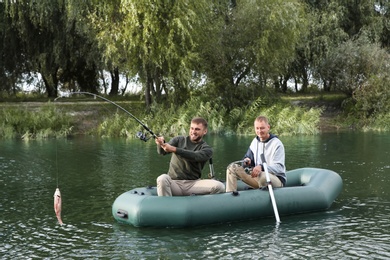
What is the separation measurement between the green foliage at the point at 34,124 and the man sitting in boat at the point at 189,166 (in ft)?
53.1

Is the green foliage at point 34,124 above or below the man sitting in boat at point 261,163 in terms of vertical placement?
above

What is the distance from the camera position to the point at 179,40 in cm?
2478

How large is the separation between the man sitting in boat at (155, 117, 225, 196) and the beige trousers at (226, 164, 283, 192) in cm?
26

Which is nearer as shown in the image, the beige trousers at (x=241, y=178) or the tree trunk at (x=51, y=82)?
the beige trousers at (x=241, y=178)

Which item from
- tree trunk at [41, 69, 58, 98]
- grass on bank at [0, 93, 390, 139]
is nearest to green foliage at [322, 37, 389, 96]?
grass on bank at [0, 93, 390, 139]

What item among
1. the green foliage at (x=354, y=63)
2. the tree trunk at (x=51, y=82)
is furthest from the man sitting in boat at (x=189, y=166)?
the tree trunk at (x=51, y=82)

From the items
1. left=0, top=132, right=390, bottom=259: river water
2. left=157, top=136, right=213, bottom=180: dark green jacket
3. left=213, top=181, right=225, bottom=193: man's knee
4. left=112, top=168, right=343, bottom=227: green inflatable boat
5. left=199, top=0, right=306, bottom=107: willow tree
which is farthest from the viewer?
left=199, top=0, right=306, bottom=107: willow tree

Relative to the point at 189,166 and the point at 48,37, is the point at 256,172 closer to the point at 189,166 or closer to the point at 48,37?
the point at 189,166

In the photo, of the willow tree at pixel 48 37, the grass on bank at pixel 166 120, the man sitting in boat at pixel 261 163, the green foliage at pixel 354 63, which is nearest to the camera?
the man sitting in boat at pixel 261 163

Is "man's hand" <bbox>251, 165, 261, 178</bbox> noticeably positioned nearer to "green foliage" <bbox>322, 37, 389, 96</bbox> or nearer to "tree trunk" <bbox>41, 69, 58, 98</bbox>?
"green foliage" <bbox>322, 37, 389, 96</bbox>

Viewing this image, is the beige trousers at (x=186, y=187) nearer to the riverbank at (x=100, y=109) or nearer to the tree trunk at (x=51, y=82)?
the riverbank at (x=100, y=109)

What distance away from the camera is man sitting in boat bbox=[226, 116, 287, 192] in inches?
342

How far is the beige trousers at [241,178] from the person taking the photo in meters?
8.70

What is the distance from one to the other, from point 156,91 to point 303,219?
1870 cm
